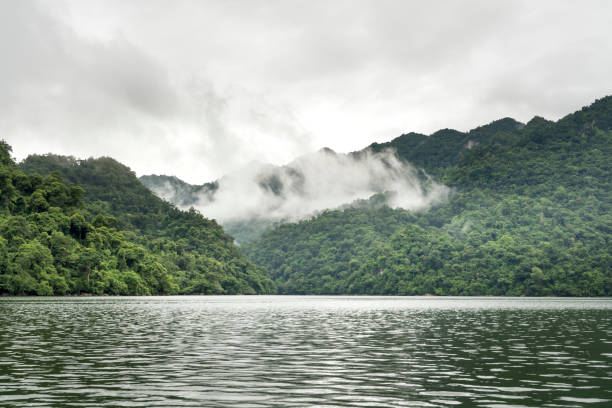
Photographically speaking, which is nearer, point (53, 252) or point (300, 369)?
point (300, 369)

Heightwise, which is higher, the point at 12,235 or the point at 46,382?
the point at 12,235

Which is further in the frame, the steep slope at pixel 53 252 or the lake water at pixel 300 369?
the steep slope at pixel 53 252

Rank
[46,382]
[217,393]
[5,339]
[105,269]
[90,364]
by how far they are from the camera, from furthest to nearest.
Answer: [105,269] → [5,339] → [90,364] → [46,382] → [217,393]

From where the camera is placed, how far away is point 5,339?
36656mm

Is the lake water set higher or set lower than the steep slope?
lower

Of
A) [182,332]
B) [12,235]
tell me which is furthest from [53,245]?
[182,332]

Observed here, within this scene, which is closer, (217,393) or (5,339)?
(217,393)

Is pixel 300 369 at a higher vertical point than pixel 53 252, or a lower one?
lower

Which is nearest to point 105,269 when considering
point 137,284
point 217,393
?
point 137,284

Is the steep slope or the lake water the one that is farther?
the steep slope

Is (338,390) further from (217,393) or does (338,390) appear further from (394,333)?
(394,333)

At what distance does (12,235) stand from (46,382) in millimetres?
155485

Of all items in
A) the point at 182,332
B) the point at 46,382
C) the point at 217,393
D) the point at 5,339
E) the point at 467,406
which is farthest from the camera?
the point at 182,332

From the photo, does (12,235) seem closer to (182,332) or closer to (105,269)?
(105,269)
